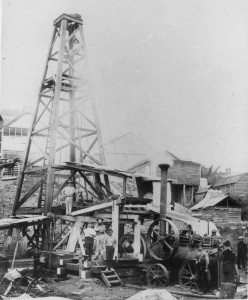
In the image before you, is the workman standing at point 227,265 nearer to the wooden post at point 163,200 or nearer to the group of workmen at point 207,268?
the group of workmen at point 207,268

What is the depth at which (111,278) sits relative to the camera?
11.2 m

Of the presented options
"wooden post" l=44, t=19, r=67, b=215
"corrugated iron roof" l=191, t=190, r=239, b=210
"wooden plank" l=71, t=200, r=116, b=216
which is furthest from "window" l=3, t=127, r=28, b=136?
"wooden plank" l=71, t=200, r=116, b=216

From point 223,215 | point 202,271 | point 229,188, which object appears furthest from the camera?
point 229,188

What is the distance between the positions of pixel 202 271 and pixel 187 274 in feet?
2.71

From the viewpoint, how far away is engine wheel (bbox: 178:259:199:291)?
11.1 metres

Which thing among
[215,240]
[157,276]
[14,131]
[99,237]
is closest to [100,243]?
[99,237]

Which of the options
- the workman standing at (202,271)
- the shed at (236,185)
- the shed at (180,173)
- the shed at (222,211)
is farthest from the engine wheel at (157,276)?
the shed at (236,185)

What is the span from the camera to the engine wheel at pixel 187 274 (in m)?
11.1

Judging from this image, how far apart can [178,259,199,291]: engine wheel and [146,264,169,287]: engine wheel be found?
439 mm

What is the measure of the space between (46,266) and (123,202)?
3561 mm

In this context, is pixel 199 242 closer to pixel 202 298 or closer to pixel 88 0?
pixel 202 298

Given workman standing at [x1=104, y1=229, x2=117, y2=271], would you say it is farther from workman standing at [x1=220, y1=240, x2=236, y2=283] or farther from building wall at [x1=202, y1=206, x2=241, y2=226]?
building wall at [x1=202, y1=206, x2=241, y2=226]

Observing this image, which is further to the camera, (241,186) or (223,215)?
(241,186)

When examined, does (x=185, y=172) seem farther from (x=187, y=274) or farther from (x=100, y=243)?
(x=187, y=274)
